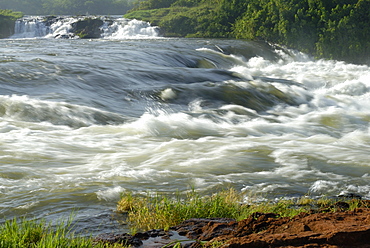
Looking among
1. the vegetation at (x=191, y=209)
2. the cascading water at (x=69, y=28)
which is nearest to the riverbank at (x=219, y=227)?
the vegetation at (x=191, y=209)

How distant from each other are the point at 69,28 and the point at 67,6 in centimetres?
4598

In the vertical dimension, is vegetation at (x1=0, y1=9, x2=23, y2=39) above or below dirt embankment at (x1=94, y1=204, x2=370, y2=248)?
above

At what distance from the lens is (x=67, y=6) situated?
86.8 m

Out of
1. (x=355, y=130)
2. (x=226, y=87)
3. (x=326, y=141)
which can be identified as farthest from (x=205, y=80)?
(x=326, y=141)

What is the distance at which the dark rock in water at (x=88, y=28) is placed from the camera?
4244 cm

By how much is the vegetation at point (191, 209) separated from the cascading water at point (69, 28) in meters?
35.5

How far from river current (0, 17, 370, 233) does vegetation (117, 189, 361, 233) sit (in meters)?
0.23

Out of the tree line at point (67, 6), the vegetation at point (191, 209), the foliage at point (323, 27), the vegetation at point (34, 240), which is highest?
the tree line at point (67, 6)

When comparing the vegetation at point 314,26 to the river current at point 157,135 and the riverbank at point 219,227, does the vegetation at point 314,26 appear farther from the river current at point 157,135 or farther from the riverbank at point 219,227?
the riverbank at point 219,227

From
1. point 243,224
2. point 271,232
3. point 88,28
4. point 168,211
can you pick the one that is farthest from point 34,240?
point 88,28

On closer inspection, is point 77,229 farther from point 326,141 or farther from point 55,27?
point 55,27

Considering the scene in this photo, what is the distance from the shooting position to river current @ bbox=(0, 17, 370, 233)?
6035 millimetres

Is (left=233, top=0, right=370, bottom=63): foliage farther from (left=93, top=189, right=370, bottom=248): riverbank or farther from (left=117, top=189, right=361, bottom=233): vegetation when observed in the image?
(left=117, top=189, right=361, bottom=233): vegetation

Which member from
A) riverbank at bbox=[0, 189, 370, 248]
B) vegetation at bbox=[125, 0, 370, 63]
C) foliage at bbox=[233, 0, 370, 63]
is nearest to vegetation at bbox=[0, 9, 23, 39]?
vegetation at bbox=[125, 0, 370, 63]
